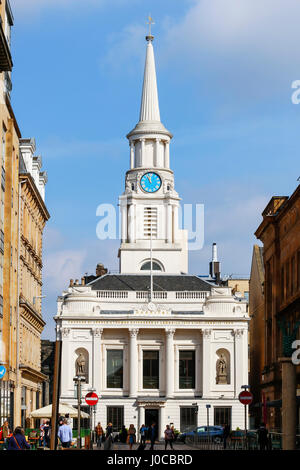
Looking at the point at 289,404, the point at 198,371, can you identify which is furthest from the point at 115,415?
the point at 289,404

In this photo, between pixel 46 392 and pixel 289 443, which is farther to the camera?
pixel 46 392

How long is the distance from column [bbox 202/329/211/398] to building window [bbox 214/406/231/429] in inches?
69.3

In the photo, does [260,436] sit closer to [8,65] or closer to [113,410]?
[8,65]

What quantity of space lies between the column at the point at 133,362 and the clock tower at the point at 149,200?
1670cm

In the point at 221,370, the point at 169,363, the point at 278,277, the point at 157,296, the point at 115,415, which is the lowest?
the point at 115,415

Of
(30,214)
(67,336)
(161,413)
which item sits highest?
(30,214)

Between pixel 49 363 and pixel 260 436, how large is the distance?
8698 centimetres

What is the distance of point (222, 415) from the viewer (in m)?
109

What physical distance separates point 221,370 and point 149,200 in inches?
1084

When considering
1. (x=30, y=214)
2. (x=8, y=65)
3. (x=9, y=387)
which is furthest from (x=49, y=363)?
(x=8, y=65)

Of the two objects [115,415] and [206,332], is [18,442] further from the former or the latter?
[206,332]

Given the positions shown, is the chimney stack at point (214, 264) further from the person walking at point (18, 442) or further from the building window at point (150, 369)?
the person walking at point (18, 442)

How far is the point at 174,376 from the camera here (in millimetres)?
110125

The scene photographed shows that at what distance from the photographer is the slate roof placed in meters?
117
